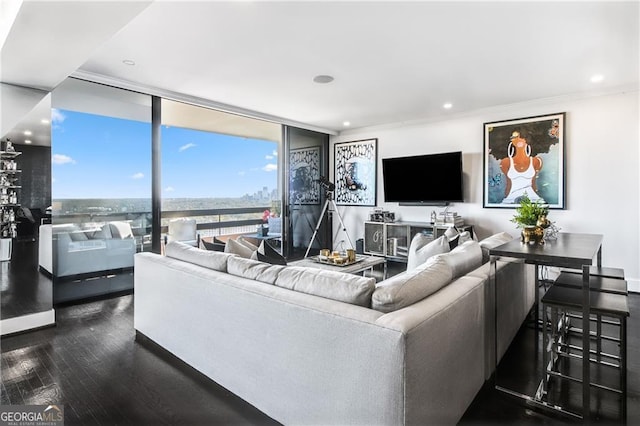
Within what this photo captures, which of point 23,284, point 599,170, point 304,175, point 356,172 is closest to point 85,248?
point 23,284

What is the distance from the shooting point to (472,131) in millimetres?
5078

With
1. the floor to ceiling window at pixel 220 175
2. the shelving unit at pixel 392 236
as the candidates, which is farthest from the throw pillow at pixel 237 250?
the shelving unit at pixel 392 236

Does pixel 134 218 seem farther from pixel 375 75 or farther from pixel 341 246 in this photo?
pixel 341 246

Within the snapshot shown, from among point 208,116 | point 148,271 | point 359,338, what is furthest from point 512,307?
point 208,116

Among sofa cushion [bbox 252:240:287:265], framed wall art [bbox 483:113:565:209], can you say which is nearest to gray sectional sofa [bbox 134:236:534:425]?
sofa cushion [bbox 252:240:287:265]

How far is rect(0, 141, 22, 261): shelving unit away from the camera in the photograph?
9.11 ft

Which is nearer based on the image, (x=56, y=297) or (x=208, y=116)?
(x=56, y=297)

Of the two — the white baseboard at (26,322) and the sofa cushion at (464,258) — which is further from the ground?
the sofa cushion at (464,258)

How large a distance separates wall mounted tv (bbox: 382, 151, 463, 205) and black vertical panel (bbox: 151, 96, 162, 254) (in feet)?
11.4

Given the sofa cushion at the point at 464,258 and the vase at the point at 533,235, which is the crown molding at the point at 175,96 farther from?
the vase at the point at 533,235

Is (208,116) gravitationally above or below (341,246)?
above

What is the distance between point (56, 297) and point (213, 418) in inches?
112

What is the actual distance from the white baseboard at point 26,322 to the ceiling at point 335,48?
193 centimetres

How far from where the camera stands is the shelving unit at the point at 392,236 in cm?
536
